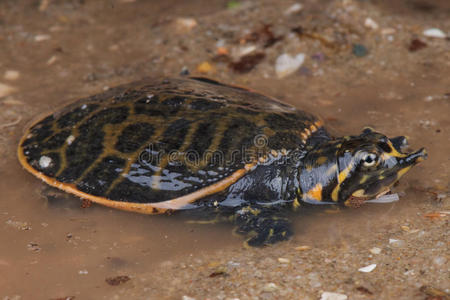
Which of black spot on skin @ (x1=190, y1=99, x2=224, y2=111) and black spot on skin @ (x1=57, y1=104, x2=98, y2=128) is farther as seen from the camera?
black spot on skin @ (x1=57, y1=104, x2=98, y2=128)

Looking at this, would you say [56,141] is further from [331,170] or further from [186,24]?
[186,24]

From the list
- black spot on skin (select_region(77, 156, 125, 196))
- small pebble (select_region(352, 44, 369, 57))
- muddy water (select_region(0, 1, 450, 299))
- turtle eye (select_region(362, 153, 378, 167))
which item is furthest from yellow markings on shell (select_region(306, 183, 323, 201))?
small pebble (select_region(352, 44, 369, 57))

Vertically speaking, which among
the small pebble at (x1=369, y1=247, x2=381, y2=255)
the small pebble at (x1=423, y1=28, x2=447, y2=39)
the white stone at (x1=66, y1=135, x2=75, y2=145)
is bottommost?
the small pebble at (x1=369, y1=247, x2=381, y2=255)

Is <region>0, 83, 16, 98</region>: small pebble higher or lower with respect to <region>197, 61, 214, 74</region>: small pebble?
lower

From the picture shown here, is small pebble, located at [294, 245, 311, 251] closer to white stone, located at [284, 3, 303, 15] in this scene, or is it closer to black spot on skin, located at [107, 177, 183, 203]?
black spot on skin, located at [107, 177, 183, 203]

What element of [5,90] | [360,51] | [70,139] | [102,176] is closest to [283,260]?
[102,176]

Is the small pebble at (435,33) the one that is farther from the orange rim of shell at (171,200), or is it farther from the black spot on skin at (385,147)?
the orange rim of shell at (171,200)

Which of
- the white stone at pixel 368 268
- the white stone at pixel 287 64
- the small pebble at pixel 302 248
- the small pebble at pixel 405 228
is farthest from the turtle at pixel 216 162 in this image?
the white stone at pixel 287 64
